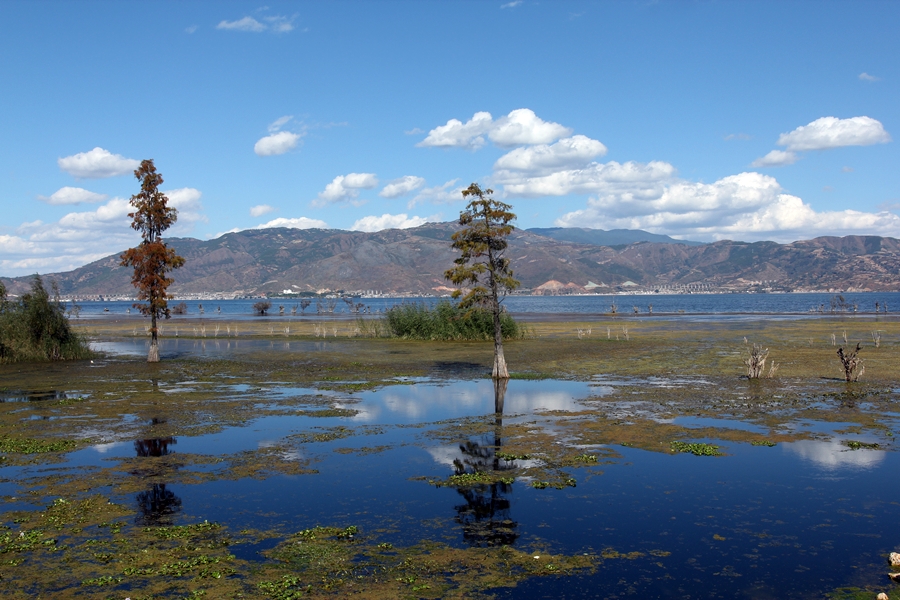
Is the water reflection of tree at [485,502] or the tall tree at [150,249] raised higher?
the tall tree at [150,249]

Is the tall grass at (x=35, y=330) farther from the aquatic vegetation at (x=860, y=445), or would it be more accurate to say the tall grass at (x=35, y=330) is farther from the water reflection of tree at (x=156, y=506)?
the aquatic vegetation at (x=860, y=445)

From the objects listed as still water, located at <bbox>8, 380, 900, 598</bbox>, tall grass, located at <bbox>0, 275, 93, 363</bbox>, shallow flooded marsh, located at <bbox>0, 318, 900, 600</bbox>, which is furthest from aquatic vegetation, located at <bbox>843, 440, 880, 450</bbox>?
tall grass, located at <bbox>0, 275, 93, 363</bbox>

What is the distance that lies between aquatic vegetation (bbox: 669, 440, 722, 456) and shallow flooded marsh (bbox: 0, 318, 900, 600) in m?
0.06

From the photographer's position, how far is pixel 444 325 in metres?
59.4

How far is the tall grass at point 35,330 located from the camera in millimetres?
42562

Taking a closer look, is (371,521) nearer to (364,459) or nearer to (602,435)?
(364,459)

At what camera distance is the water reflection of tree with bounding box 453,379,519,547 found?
1210 cm

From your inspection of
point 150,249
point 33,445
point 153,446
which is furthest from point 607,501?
point 150,249

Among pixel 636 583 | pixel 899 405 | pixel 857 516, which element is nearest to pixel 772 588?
Answer: pixel 636 583

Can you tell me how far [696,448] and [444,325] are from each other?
137 ft

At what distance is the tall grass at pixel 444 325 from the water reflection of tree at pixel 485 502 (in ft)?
124

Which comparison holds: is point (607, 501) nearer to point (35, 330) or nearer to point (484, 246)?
point (484, 246)

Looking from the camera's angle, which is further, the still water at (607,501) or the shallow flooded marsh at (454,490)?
the still water at (607,501)

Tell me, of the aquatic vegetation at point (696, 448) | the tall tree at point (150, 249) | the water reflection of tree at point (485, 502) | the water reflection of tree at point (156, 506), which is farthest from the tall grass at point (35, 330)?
the aquatic vegetation at point (696, 448)
